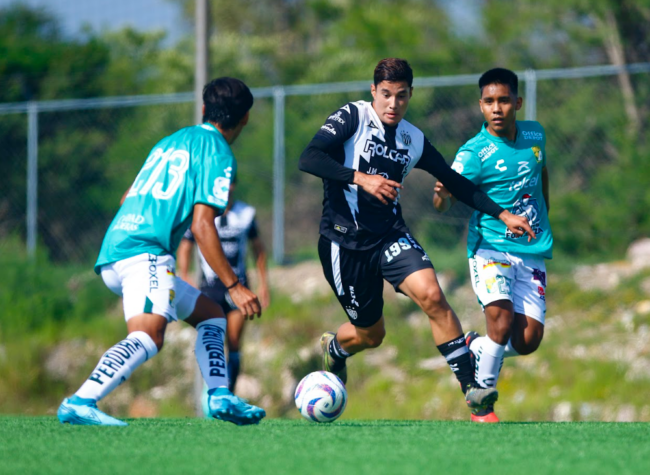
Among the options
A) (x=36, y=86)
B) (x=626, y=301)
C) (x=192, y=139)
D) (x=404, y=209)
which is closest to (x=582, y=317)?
(x=626, y=301)

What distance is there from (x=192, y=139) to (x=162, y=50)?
63.0ft

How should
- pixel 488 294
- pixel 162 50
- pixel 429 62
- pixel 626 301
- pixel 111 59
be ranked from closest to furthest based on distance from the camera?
pixel 488 294
pixel 626 301
pixel 429 62
pixel 111 59
pixel 162 50

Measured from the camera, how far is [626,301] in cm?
1092

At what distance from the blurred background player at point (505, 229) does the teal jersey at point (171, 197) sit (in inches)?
69.6

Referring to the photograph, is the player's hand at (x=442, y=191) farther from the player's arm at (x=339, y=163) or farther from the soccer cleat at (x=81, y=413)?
the soccer cleat at (x=81, y=413)

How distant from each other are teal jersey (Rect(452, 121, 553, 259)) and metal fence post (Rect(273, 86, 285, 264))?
6.10 meters

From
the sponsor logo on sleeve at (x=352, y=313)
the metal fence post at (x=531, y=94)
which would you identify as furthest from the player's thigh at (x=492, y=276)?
the metal fence post at (x=531, y=94)

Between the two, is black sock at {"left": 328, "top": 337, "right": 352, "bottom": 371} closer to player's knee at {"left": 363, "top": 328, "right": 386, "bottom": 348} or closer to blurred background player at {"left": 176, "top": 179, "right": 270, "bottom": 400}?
player's knee at {"left": 363, "top": 328, "right": 386, "bottom": 348}

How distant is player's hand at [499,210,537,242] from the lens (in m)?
5.84

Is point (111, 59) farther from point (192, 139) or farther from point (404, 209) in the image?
point (192, 139)

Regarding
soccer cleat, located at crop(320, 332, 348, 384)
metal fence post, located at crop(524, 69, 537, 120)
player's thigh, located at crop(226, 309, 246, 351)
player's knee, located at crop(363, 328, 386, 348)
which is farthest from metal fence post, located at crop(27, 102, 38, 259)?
player's knee, located at crop(363, 328, 386, 348)

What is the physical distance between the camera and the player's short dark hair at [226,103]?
5.36 m

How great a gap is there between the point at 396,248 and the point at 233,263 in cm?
359

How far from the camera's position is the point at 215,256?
4.95m
